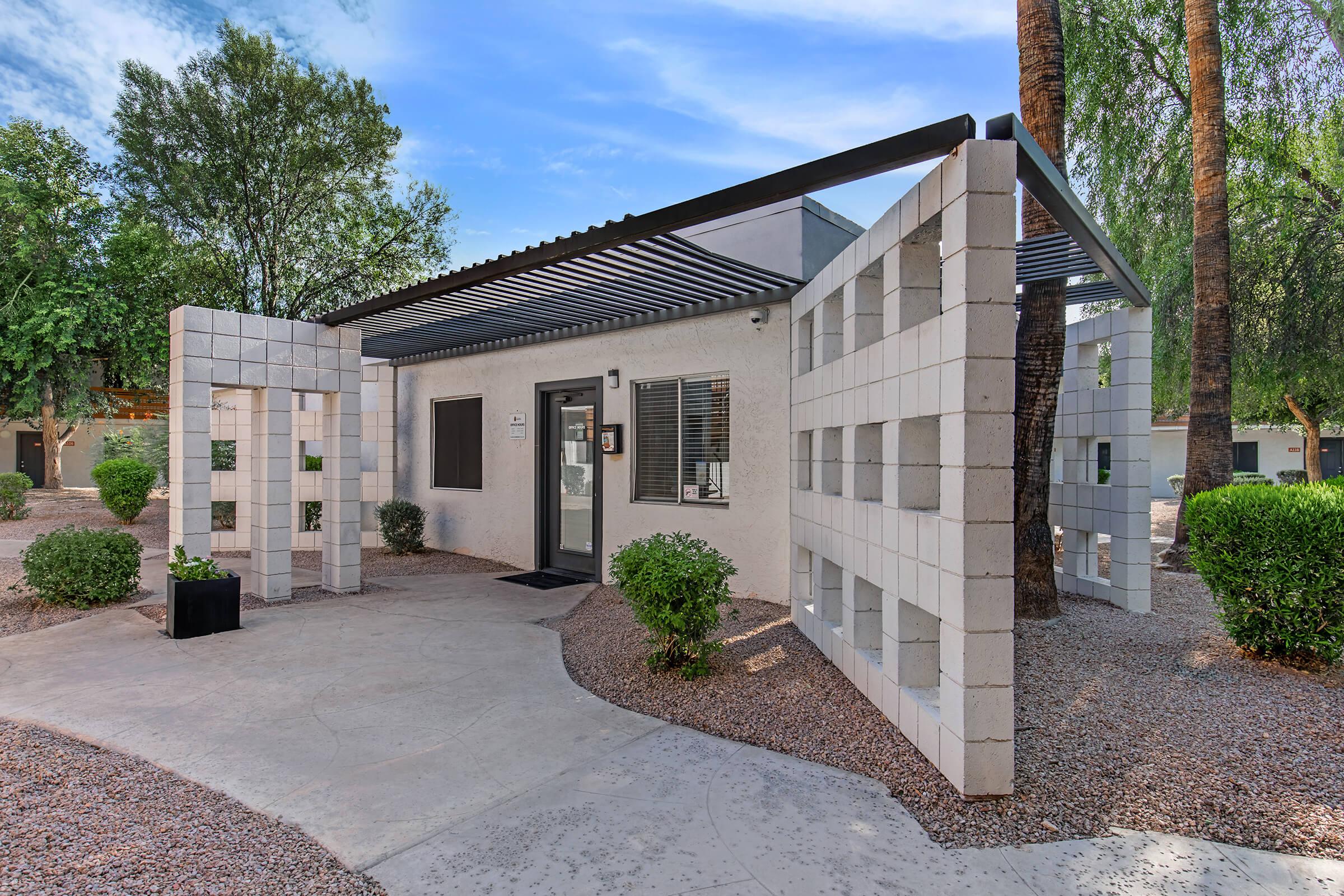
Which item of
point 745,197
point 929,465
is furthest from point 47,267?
point 929,465

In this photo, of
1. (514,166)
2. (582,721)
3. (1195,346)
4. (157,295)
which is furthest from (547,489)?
(157,295)

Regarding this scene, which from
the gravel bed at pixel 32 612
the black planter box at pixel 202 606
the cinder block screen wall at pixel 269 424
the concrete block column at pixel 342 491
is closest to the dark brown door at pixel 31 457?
the gravel bed at pixel 32 612

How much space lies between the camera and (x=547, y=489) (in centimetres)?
842

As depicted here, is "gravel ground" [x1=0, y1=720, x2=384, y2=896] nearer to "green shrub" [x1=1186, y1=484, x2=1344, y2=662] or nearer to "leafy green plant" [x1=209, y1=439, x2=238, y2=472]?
"green shrub" [x1=1186, y1=484, x2=1344, y2=662]

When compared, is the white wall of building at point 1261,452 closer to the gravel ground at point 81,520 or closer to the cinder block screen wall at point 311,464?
the cinder block screen wall at point 311,464

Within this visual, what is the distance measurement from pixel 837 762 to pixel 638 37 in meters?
7.61

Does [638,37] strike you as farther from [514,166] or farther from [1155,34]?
[1155,34]

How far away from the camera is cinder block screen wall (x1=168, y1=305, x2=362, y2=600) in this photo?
5.95 metres

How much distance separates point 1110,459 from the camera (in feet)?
21.1

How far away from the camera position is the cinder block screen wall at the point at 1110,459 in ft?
20.2

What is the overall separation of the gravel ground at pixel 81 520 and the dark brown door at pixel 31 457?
8.32 m

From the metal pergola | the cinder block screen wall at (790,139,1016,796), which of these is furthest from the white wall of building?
the cinder block screen wall at (790,139,1016,796)

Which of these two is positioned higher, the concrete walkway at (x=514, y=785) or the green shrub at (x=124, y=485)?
the green shrub at (x=124, y=485)

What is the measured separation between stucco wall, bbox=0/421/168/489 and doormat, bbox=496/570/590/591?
69.9 feet
